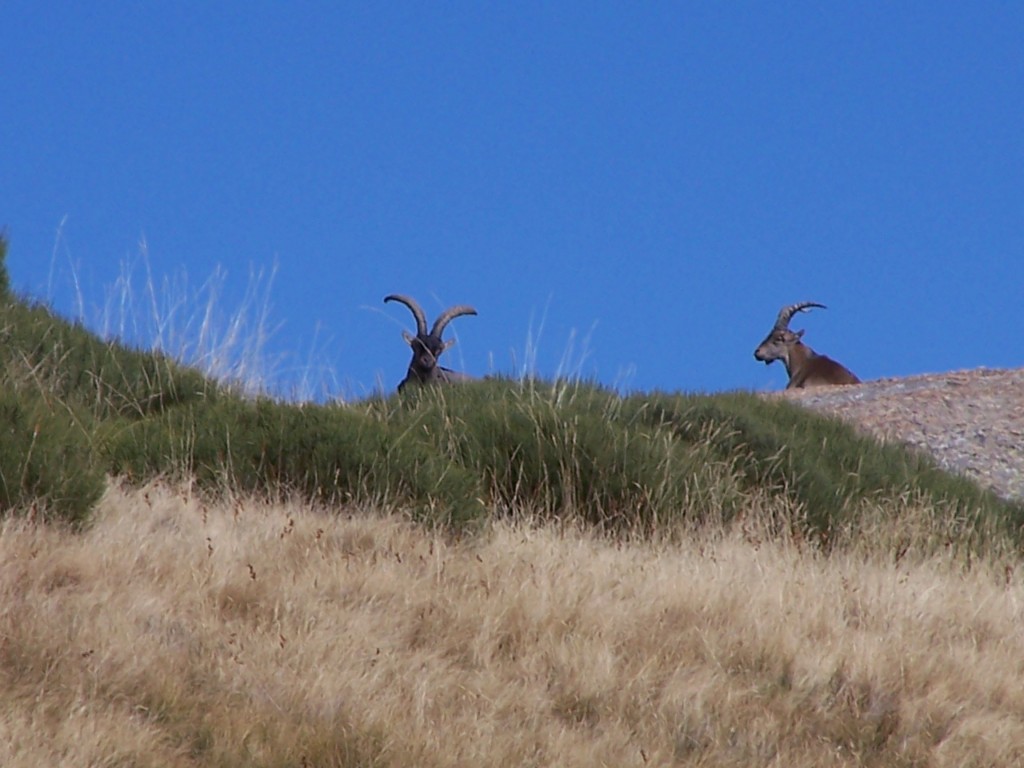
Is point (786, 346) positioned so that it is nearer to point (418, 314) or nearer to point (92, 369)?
point (418, 314)

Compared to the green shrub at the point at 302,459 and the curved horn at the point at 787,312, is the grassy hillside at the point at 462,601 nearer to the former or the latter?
the green shrub at the point at 302,459

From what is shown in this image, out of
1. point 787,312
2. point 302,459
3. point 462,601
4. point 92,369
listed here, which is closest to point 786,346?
point 787,312

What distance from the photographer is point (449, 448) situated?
33.2 ft

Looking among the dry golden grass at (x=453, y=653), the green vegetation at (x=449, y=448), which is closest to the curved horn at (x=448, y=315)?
the green vegetation at (x=449, y=448)

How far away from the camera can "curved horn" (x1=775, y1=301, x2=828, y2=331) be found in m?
26.8

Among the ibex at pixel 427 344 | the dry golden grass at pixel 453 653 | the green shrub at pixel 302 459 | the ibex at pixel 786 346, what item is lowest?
the dry golden grass at pixel 453 653

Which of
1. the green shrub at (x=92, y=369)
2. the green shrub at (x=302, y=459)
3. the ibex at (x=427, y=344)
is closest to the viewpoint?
the green shrub at (x=302, y=459)

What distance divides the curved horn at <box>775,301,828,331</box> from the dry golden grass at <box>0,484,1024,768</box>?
19094 mm

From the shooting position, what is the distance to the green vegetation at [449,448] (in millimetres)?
8578

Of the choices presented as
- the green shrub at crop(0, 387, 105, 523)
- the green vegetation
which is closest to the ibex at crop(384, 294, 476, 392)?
the green vegetation

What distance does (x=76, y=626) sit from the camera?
19.1ft

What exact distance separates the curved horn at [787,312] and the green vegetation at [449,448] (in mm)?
13594

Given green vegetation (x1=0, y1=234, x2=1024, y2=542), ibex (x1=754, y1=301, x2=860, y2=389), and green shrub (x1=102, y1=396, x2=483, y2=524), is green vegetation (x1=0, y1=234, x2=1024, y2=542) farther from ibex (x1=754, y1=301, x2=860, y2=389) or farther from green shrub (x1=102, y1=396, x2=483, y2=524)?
ibex (x1=754, y1=301, x2=860, y2=389)

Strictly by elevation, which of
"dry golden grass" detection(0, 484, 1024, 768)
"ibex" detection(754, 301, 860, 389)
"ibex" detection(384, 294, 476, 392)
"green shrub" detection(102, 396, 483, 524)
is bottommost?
"dry golden grass" detection(0, 484, 1024, 768)
